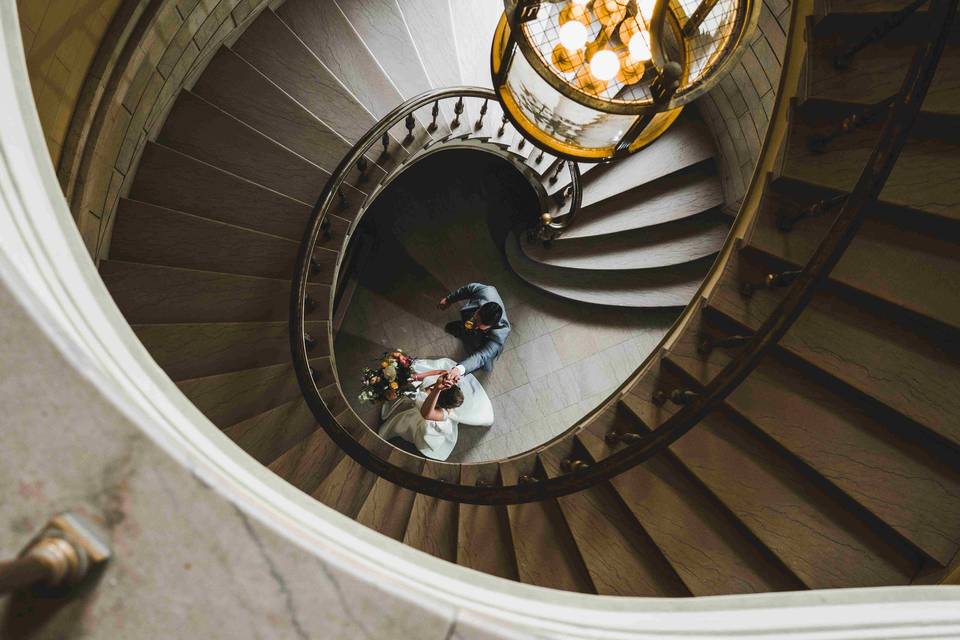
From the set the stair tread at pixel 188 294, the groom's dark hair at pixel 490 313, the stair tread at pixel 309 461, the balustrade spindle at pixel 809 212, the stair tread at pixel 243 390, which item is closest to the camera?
the balustrade spindle at pixel 809 212

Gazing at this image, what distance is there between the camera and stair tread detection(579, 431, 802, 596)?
93.6 inches

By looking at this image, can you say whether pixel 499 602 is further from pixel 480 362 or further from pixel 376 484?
pixel 480 362

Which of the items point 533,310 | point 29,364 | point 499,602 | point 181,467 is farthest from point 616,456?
point 533,310

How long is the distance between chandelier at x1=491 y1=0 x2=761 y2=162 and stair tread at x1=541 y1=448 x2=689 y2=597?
204 cm

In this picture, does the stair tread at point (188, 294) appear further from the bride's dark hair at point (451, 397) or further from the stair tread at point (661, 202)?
the stair tread at point (661, 202)

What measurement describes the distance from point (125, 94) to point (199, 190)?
669 millimetres

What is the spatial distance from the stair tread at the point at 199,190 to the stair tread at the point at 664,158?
3.41 metres

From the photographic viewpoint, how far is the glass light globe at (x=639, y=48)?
173 centimetres

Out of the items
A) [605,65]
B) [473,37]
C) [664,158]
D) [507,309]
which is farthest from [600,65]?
[507,309]

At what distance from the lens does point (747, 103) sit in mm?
4250

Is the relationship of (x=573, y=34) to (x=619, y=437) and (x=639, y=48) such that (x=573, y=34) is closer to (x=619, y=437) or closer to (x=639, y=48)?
(x=639, y=48)

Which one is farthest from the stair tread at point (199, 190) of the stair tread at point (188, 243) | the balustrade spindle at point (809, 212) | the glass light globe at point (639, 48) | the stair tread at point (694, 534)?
the balustrade spindle at point (809, 212)

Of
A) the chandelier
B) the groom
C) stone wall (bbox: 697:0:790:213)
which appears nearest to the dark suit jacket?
the groom

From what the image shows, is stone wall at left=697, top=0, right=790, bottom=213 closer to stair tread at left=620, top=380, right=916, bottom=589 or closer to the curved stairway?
the curved stairway
